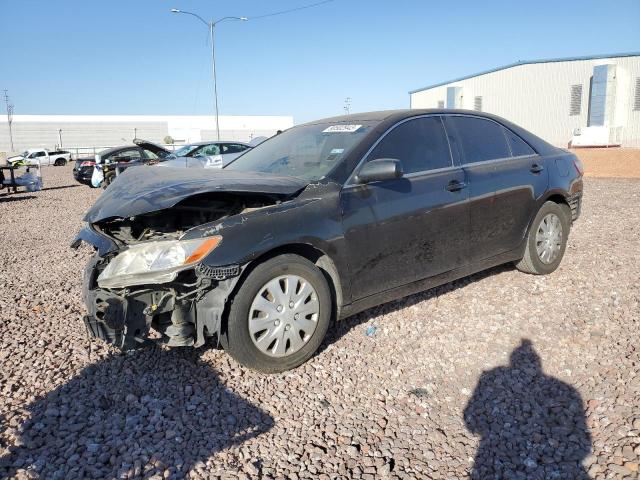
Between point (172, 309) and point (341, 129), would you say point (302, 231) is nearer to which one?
point (172, 309)

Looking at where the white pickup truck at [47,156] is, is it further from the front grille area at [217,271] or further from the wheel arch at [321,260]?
the front grille area at [217,271]

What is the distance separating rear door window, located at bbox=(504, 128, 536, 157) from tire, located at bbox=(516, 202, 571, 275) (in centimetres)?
54

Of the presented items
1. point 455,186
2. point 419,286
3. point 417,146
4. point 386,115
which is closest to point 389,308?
point 419,286

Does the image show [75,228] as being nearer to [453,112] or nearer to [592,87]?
[453,112]

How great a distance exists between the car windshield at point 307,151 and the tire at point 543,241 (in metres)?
2.07

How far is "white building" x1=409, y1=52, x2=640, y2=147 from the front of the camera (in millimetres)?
35562

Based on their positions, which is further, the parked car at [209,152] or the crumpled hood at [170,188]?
the parked car at [209,152]

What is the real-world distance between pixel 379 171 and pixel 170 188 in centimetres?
137

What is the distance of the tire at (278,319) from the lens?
3.01m

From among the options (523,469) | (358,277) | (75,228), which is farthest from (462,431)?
(75,228)

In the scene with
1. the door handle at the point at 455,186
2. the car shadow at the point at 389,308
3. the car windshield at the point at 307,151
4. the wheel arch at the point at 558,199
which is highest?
the car windshield at the point at 307,151

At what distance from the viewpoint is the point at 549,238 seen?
Answer: 4.96m

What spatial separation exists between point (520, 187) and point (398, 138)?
4.70ft

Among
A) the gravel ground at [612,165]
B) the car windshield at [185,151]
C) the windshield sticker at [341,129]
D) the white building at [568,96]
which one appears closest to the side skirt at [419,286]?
the windshield sticker at [341,129]
